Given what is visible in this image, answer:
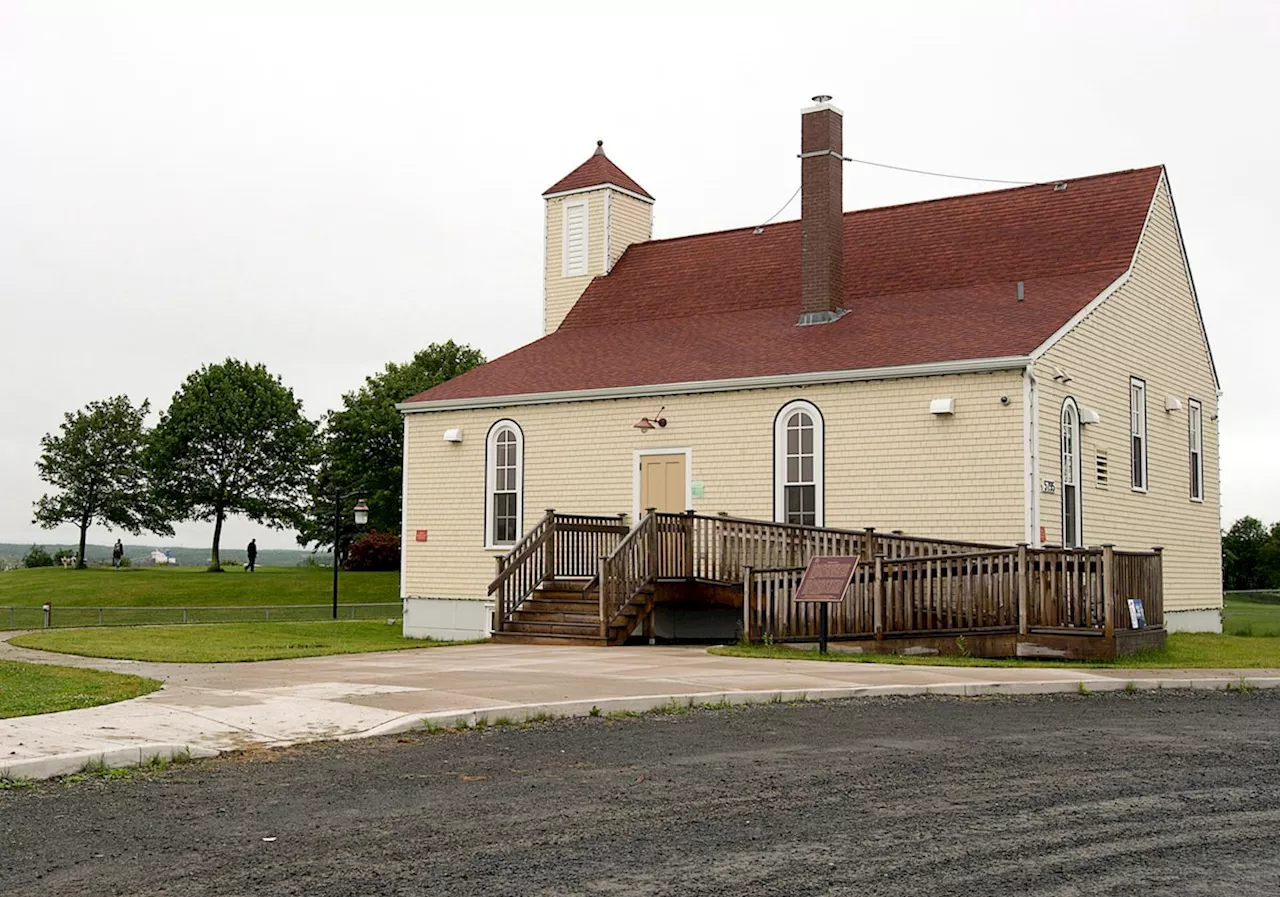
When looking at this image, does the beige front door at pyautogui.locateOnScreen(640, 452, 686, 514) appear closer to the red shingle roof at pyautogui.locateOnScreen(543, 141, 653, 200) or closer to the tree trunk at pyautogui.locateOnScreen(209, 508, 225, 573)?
the red shingle roof at pyautogui.locateOnScreen(543, 141, 653, 200)

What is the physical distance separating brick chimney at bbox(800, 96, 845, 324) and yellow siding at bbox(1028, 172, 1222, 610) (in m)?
5.04

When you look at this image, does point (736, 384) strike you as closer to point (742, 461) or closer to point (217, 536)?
point (742, 461)

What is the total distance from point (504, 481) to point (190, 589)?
113 ft

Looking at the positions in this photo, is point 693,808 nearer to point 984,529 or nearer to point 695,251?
point 984,529

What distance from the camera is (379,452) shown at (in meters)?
69.9

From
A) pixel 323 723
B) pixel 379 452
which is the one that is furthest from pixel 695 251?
pixel 379 452

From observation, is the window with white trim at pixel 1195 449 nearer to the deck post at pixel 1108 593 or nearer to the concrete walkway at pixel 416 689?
the deck post at pixel 1108 593

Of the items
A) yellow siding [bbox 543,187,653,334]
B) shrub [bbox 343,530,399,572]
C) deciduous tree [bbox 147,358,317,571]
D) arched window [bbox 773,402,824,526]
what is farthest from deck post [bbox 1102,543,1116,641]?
deciduous tree [bbox 147,358,317,571]

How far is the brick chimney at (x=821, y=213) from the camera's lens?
26375 millimetres

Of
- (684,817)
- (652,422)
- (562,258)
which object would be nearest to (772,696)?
(684,817)

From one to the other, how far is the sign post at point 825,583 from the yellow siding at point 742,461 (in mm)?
4638

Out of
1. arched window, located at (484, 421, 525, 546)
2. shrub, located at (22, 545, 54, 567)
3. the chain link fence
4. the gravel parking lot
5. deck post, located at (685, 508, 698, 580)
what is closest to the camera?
the gravel parking lot

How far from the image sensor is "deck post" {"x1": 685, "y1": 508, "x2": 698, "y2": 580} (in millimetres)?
22875

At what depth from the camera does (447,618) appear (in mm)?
28500
